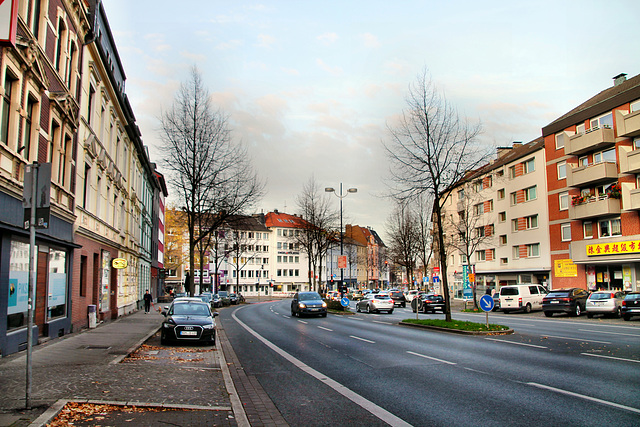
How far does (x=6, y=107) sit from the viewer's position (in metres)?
11.8

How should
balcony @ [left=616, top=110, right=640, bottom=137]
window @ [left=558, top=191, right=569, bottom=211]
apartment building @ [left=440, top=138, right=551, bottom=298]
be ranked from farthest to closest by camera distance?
apartment building @ [left=440, top=138, right=551, bottom=298], window @ [left=558, top=191, right=569, bottom=211], balcony @ [left=616, top=110, right=640, bottom=137]

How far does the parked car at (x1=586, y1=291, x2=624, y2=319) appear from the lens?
27.1 m

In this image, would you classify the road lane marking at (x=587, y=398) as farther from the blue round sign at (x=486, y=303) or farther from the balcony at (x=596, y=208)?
the balcony at (x=596, y=208)

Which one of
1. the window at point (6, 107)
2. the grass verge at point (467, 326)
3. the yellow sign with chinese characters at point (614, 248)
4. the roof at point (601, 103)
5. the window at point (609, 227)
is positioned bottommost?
the grass verge at point (467, 326)

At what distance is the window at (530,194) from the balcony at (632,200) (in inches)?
466

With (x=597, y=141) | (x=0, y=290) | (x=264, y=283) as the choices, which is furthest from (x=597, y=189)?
(x=264, y=283)

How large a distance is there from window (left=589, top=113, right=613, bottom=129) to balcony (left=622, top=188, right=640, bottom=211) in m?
5.50

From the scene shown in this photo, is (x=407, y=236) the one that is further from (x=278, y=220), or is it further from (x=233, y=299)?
(x=278, y=220)

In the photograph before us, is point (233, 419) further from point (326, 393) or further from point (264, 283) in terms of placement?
point (264, 283)

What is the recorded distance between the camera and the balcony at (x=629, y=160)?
33.4 meters

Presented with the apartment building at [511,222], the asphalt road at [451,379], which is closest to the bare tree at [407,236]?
the apartment building at [511,222]

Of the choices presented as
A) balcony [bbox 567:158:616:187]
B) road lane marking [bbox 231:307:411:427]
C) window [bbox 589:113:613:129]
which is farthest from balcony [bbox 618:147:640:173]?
road lane marking [bbox 231:307:411:427]

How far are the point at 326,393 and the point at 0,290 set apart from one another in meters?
7.81

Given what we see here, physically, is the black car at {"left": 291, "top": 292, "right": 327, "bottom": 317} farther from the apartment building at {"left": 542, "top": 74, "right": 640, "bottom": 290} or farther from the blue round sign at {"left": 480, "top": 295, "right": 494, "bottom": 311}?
the apartment building at {"left": 542, "top": 74, "right": 640, "bottom": 290}
